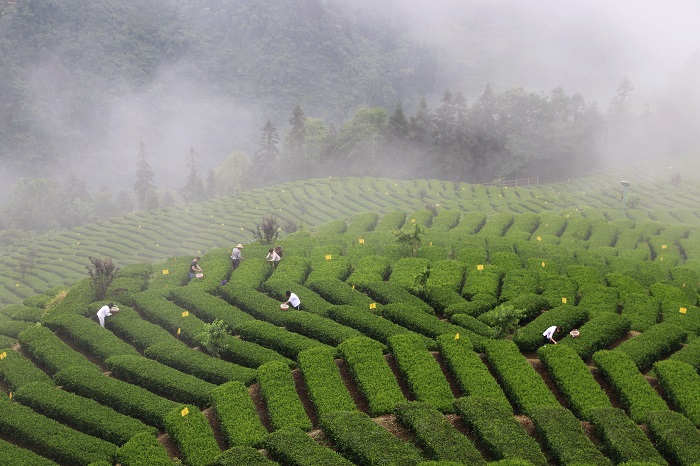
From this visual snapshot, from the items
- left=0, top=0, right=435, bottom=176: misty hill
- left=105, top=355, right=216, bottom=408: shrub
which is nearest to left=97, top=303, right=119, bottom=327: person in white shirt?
left=105, top=355, right=216, bottom=408: shrub

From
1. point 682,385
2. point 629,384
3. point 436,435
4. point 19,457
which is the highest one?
point 19,457

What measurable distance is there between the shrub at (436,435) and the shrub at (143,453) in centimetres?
648

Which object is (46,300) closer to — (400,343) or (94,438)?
(94,438)

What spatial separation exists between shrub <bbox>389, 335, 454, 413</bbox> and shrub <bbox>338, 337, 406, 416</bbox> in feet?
1.59

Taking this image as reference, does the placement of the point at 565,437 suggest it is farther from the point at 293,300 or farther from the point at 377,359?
the point at 293,300

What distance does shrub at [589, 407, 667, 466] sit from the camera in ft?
55.4

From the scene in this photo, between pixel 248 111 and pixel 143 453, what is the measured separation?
6090 inches

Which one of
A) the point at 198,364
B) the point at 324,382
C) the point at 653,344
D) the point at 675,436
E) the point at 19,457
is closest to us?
the point at 675,436

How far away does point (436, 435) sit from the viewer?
1741 cm

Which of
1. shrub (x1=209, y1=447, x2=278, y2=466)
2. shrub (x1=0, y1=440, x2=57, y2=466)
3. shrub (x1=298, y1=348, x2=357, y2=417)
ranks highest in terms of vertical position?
shrub (x1=0, y1=440, x2=57, y2=466)

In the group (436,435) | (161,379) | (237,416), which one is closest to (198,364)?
(161,379)

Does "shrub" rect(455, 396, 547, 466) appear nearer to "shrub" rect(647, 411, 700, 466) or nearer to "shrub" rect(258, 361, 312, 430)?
"shrub" rect(647, 411, 700, 466)

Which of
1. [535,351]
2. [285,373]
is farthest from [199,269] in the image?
[535,351]

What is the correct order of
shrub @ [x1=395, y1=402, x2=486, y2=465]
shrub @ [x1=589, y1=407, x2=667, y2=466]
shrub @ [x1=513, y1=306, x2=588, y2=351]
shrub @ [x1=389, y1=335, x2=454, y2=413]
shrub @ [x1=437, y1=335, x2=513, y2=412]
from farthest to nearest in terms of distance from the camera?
shrub @ [x1=513, y1=306, x2=588, y2=351] → shrub @ [x1=437, y1=335, x2=513, y2=412] → shrub @ [x1=389, y1=335, x2=454, y2=413] → shrub @ [x1=589, y1=407, x2=667, y2=466] → shrub @ [x1=395, y1=402, x2=486, y2=465]
